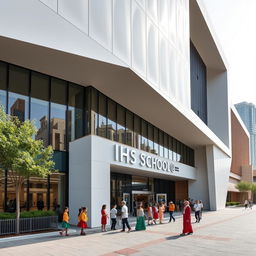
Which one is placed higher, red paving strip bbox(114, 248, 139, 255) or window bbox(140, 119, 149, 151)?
window bbox(140, 119, 149, 151)

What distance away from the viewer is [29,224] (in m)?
17.1

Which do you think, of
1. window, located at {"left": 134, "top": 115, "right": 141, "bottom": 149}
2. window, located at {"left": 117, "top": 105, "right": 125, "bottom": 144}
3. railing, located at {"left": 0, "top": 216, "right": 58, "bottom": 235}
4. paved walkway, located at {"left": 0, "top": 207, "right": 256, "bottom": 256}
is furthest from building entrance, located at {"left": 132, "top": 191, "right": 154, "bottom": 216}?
paved walkway, located at {"left": 0, "top": 207, "right": 256, "bottom": 256}

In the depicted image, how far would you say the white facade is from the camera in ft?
52.5

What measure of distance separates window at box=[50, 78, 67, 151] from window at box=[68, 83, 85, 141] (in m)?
0.52

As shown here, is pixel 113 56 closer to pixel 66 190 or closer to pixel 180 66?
pixel 66 190

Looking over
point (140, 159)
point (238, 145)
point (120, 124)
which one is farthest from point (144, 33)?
point (238, 145)

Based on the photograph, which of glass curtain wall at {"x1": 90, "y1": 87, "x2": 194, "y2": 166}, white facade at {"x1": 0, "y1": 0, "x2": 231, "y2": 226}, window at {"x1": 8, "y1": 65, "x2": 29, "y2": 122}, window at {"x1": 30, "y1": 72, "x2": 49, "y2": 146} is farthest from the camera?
glass curtain wall at {"x1": 90, "y1": 87, "x2": 194, "y2": 166}

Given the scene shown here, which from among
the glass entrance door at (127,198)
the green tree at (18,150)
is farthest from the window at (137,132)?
the green tree at (18,150)

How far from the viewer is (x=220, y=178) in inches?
1827

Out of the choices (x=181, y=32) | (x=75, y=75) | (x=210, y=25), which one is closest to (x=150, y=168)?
(x=75, y=75)

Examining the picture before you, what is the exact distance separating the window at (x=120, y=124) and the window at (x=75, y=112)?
3961mm

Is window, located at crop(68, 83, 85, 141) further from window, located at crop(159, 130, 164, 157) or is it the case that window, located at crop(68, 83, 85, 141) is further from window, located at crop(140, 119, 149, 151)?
window, located at crop(159, 130, 164, 157)

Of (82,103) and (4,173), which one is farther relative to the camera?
(82,103)

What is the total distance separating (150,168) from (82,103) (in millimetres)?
8698
